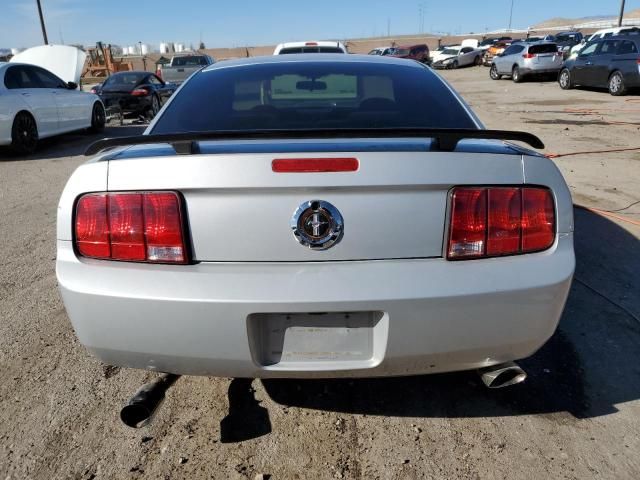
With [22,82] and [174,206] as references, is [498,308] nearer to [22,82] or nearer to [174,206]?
[174,206]

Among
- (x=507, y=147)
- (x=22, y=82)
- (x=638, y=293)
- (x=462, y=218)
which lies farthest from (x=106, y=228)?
(x=22, y=82)

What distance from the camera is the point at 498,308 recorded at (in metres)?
1.89

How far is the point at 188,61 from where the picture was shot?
18297mm

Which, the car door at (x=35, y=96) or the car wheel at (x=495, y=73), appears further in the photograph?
the car wheel at (x=495, y=73)

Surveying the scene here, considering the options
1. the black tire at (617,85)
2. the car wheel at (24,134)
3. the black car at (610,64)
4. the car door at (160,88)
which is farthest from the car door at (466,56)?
the car wheel at (24,134)

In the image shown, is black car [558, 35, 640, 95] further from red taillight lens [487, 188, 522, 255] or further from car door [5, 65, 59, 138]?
red taillight lens [487, 188, 522, 255]

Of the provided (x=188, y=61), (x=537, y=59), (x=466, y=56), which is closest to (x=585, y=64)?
(x=537, y=59)

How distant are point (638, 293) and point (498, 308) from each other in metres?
2.31

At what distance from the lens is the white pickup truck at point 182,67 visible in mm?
16875

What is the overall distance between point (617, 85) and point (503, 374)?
1736cm

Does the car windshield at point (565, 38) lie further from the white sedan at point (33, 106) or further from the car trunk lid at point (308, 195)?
the car trunk lid at point (308, 195)

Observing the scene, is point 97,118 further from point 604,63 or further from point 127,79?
point 604,63

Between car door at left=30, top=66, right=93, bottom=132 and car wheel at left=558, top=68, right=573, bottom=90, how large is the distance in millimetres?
16105

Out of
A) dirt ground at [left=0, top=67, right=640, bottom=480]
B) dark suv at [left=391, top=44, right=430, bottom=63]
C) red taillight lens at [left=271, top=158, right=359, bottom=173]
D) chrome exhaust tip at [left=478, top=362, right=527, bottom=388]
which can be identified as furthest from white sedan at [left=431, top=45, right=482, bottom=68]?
red taillight lens at [left=271, top=158, right=359, bottom=173]
